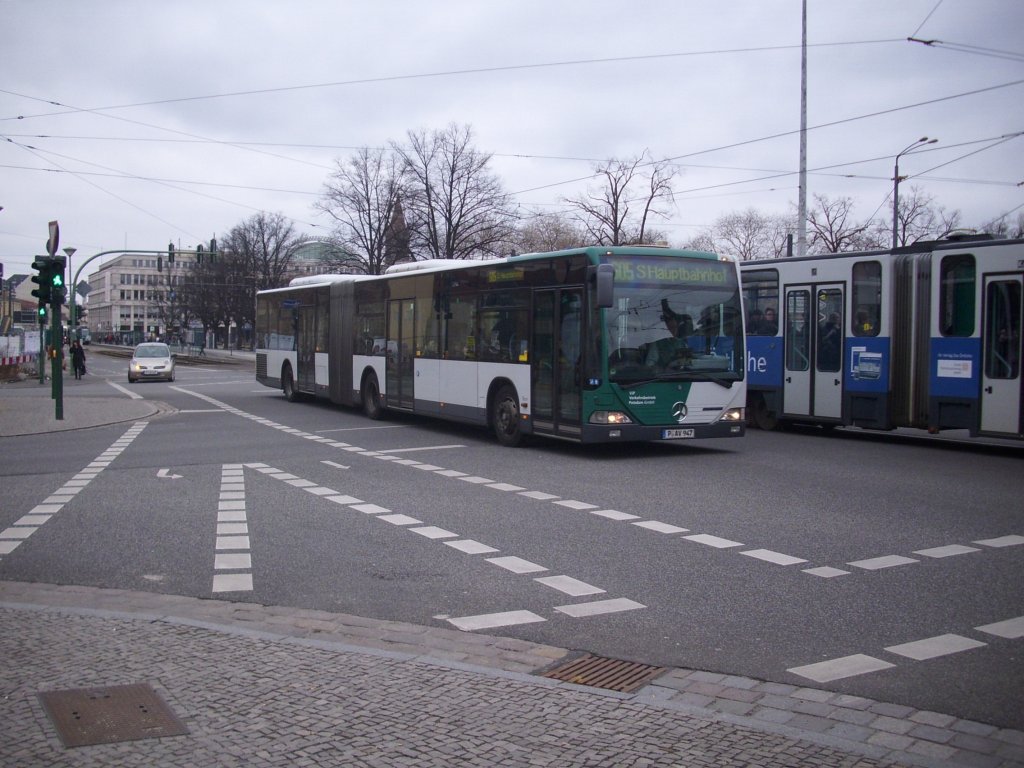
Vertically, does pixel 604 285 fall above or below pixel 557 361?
above

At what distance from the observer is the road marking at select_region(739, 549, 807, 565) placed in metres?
8.16

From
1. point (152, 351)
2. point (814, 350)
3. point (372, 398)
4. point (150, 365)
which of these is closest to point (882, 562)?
point (814, 350)

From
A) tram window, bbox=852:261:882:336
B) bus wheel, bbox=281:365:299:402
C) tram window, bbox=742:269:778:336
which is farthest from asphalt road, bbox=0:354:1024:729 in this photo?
bus wheel, bbox=281:365:299:402

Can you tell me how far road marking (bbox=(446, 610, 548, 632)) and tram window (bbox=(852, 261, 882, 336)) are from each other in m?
13.1

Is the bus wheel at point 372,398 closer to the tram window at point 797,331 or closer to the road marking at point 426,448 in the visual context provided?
the road marking at point 426,448

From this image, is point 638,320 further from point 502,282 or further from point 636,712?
point 636,712

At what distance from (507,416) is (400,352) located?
516 cm

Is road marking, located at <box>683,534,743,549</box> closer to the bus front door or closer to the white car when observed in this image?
the bus front door

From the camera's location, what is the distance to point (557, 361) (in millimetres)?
15641

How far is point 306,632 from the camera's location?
618cm

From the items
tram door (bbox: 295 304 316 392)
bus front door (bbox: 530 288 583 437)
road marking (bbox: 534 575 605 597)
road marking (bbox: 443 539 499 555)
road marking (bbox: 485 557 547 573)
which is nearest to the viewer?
road marking (bbox: 534 575 605 597)

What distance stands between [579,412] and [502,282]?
337 centimetres

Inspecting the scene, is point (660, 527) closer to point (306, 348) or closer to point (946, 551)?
point (946, 551)

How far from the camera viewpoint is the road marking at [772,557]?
26.8ft
